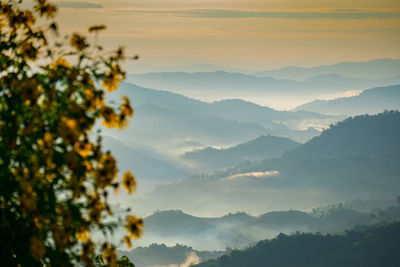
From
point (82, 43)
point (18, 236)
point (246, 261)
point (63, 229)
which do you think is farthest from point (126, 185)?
point (246, 261)

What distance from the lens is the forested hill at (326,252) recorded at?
151 meters

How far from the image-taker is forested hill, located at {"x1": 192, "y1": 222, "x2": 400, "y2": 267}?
15138 centimetres

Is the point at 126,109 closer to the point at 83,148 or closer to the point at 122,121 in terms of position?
the point at 122,121

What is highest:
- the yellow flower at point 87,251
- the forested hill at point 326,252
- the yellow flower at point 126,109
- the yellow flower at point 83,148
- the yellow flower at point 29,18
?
the forested hill at point 326,252

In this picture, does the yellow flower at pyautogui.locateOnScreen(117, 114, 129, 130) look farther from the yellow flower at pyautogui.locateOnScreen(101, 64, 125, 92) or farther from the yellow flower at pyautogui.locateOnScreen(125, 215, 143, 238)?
the yellow flower at pyautogui.locateOnScreen(125, 215, 143, 238)

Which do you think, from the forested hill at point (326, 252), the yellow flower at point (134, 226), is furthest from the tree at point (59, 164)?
the forested hill at point (326, 252)

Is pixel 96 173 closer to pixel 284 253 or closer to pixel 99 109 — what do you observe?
pixel 99 109

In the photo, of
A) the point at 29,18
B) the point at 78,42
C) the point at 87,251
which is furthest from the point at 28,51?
the point at 87,251

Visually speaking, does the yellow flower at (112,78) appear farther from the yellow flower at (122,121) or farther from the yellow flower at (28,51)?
the yellow flower at (28,51)

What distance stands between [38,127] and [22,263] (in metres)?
2.07

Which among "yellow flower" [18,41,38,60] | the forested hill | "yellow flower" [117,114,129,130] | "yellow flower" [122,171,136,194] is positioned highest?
the forested hill

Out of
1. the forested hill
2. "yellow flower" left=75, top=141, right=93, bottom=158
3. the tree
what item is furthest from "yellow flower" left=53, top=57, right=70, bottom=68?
the forested hill

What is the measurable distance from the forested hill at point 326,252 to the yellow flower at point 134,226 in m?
151

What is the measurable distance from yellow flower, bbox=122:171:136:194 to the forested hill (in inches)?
5955
